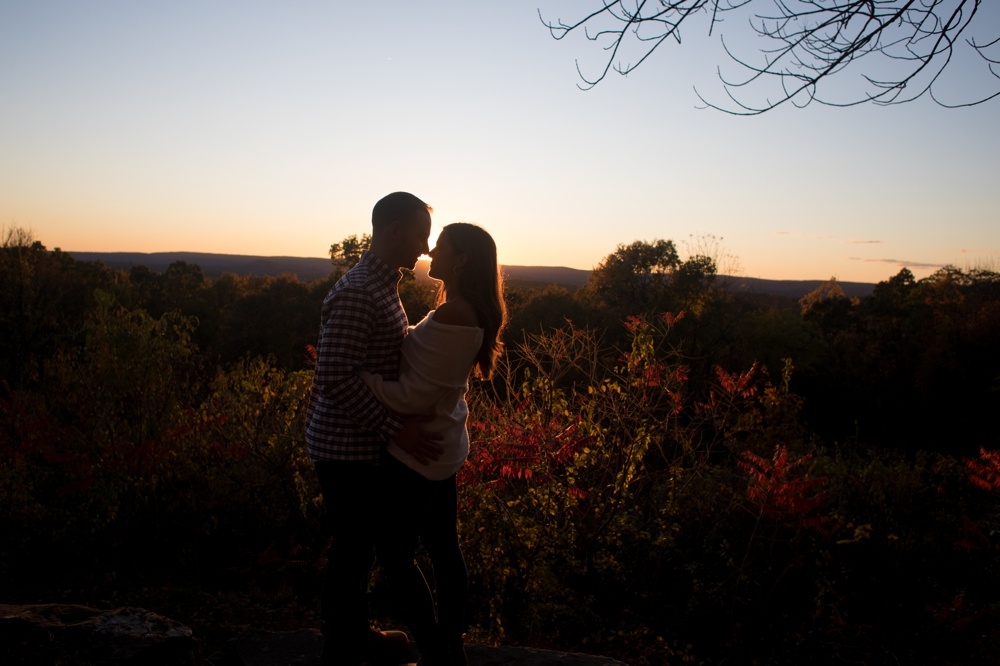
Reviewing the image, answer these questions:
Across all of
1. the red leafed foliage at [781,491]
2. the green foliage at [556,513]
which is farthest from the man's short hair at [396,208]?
the red leafed foliage at [781,491]

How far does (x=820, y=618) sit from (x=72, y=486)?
713 cm

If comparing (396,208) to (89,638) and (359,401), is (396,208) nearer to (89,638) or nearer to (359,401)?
(359,401)

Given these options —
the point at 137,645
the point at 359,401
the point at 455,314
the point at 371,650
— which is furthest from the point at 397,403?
the point at 137,645

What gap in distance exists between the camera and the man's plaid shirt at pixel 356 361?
255 cm

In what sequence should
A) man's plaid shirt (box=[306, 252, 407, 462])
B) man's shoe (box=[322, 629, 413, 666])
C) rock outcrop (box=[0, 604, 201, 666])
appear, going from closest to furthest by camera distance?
man's plaid shirt (box=[306, 252, 407, 462]), man's shoe (box=[322, 629, 413, 666]), rock outcrop (box=[0, 604, 201, 666])

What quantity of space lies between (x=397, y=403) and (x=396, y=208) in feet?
2.40

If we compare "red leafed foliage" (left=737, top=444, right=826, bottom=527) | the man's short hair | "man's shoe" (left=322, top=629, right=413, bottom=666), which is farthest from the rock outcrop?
"red leafed foliage" (left=737, top=444, right=826, bottom=527)

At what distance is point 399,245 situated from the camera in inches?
108

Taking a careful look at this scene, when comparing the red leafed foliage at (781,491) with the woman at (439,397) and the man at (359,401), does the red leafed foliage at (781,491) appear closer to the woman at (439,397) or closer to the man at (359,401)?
the woman at (439,397)

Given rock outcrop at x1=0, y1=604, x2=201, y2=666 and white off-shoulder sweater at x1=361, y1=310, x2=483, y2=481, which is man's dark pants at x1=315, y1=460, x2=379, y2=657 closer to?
white off-shoulder sweater at x1=361, y1=310, x2=483, y2=481

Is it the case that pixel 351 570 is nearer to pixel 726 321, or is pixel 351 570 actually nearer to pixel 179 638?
pixel 179 638

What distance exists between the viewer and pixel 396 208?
8.96 ft

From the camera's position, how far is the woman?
2.61 m

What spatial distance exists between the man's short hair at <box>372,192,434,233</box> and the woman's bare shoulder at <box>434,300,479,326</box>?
0.38 m
